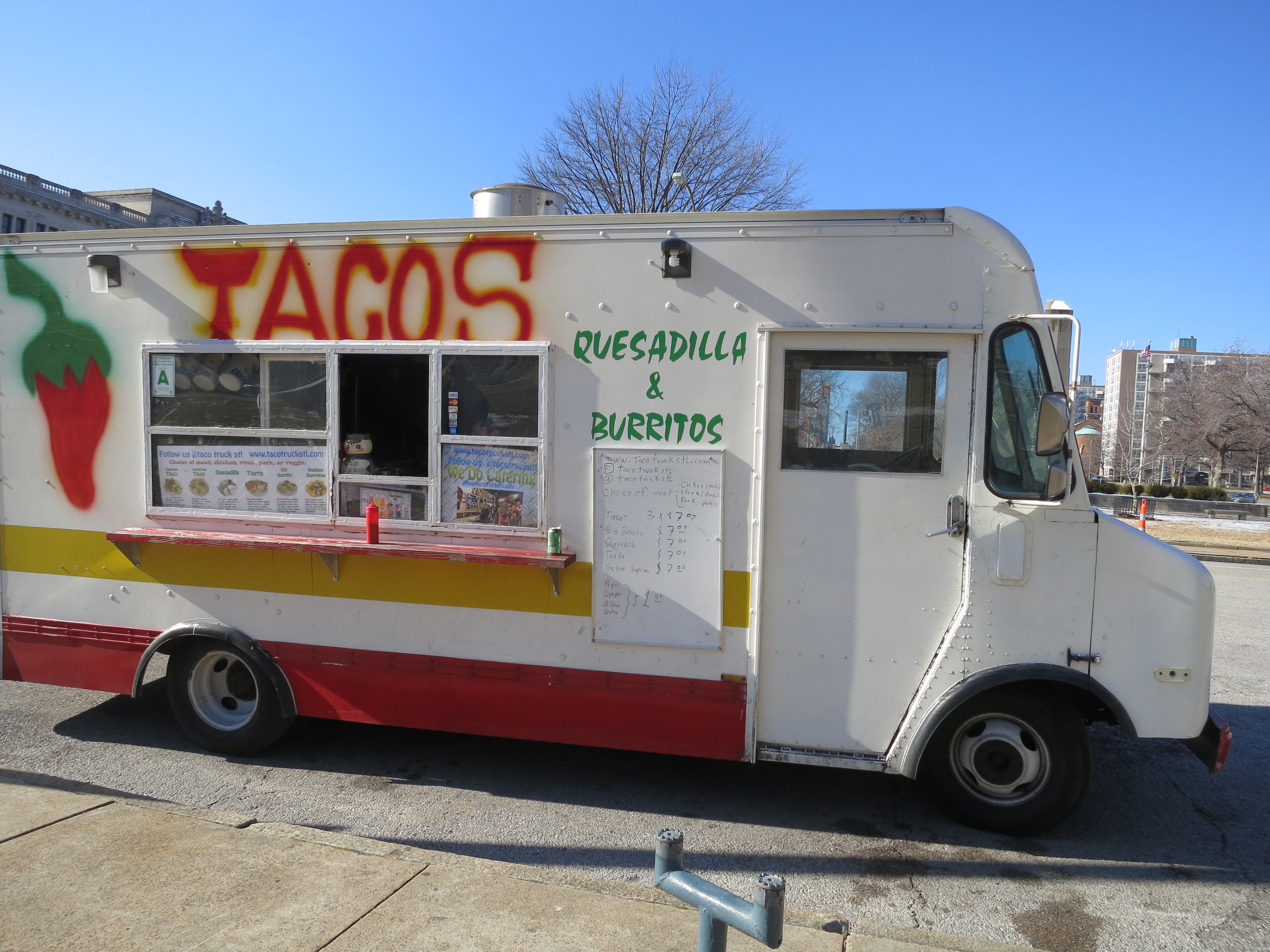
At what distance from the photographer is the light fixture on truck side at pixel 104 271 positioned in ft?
15.5

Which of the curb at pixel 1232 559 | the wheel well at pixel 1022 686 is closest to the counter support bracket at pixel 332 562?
the wheel well at pixel 1022 686

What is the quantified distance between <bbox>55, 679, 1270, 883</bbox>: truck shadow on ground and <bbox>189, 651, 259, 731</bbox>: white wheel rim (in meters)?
0.23

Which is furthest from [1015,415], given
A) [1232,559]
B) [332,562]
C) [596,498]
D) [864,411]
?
[1232,559]

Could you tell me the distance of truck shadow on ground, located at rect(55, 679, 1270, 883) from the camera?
3.77 meters

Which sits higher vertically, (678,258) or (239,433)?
(678,258)

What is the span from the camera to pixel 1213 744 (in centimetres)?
384

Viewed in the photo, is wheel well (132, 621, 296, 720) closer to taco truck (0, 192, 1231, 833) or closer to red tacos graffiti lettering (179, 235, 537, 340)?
taco truck (0, 192, 1231, 833)

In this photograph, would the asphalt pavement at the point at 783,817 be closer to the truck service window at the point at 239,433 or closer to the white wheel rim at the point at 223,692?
the white wheel rim at the point at 223,692

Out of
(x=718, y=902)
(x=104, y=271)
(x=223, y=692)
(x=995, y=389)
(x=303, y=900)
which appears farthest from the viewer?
(x=223, y=692)

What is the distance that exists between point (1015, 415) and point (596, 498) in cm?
204

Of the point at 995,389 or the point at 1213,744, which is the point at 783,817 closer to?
the point at 1213,744

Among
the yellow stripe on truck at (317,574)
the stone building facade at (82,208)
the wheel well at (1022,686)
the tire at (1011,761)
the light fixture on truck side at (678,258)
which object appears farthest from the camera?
the stone building facade at (82,208)

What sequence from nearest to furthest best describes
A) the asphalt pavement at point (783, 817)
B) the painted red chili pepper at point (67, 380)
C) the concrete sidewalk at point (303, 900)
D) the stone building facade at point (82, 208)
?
the concrete sidewalk at point (303, 900)
the asphalt pavement at point (783, 817)
the painted red chili pepper at point (67, 380)
the stone building facade at point (82, 208)

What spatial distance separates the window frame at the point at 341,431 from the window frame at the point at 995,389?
83.2 inches
